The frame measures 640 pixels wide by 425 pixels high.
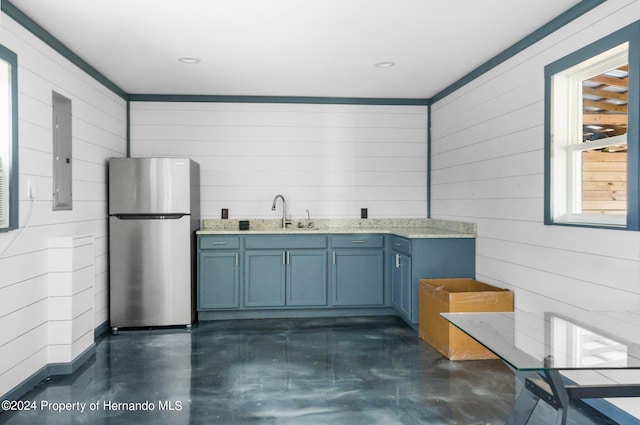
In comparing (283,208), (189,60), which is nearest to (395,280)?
(283,208)

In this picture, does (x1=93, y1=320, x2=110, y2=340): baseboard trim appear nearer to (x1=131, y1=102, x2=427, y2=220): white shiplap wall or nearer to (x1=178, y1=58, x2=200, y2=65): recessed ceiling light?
(x1=131, y1=102, x2=427, y2=220): white shiplap wall

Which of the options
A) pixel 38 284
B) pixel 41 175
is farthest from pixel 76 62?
pixel 38 284

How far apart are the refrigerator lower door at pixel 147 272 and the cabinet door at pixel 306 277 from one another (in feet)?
3.52

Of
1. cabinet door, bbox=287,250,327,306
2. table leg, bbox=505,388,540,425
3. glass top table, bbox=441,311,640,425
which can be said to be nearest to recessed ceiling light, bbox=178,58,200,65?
cabinet door, bbox=287,250,327,306

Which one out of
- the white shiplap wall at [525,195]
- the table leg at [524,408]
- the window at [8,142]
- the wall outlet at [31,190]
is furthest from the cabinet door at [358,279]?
the table leg at [524,408]

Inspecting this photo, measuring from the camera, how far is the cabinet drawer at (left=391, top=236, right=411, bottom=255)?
4.58 m

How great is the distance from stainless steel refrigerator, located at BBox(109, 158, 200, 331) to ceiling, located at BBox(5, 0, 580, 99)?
3.22 feet

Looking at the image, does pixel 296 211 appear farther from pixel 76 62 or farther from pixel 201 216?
pixel 76 62

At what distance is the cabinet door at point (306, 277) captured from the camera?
16.7 feet

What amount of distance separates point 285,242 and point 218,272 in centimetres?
77

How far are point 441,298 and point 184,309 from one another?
252cm

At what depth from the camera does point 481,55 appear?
410 cm

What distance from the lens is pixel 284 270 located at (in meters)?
5.09

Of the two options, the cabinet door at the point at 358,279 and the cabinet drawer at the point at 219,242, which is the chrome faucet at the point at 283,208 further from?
the cabinet door at the point at 358,279
